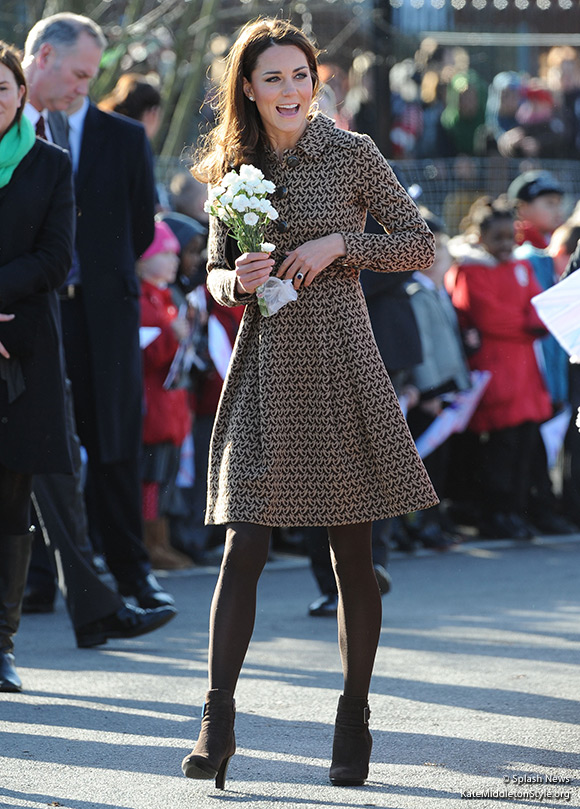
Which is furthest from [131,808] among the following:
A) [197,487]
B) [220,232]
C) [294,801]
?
[197,487]

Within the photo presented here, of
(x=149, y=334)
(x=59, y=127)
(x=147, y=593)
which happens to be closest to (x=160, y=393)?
(x=149, y=334)

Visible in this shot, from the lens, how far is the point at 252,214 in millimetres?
4160

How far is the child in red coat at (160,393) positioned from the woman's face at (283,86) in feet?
13.0

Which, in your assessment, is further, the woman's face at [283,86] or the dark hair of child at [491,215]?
the dark hair of child at [491,215]

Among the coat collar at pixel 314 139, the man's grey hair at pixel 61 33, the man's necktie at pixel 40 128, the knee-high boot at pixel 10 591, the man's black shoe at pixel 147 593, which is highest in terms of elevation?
the man's grey hair at pixel 61 33

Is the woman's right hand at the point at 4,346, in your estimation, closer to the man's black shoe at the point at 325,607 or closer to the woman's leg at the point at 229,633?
the woman's leg at the point at 229,633

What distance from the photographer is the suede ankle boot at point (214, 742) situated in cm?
400

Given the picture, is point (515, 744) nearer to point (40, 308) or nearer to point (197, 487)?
point (40, 308)

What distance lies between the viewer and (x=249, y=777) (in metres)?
4.32

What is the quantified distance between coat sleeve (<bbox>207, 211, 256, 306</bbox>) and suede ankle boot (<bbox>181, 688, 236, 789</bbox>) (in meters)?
1.07

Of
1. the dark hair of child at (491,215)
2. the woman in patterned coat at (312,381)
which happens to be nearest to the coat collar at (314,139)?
the woman in patterned coat at (312,381)

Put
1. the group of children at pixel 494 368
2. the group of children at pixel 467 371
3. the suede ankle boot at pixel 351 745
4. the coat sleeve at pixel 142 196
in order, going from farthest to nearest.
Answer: the group of children at pixel 494 368, the group of children at pixel 467 371, the coat sleeve at pixel 142 196, the suede ankle boot at pixel 351 745

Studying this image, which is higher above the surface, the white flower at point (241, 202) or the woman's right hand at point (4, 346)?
the white flower at point (241, 202)

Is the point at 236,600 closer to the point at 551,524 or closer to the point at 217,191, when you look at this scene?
the point at 217,191
